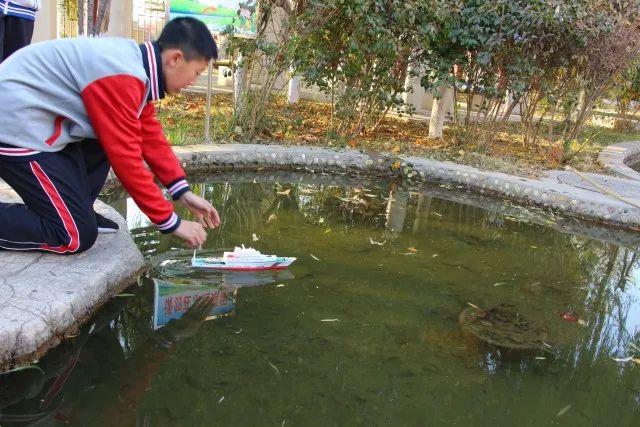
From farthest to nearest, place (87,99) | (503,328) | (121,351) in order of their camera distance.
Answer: (503,328), (121,351), (87,99)

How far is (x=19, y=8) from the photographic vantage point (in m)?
3.84

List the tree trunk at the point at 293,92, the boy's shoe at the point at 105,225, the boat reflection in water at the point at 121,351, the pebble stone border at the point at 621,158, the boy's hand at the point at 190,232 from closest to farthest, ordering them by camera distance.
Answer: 1. the boat reflection in water at the point at 121,351
2. the boy's hand at the point at 190,232
3. the boy's shoe at the point at 105,225
4. the pebble stone border at the point at 621,158
5. the tree trunk at the point at 293,92

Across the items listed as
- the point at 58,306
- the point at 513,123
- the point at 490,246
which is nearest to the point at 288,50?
the point at 490,246

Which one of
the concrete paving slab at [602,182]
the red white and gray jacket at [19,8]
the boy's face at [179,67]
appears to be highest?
the red white and gray jacket at [19,8]

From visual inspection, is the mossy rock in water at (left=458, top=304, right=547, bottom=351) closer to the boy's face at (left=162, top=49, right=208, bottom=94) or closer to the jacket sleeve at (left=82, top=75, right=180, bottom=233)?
the jacket sleeve at (left=82, top=75, right=180, bottom=233)

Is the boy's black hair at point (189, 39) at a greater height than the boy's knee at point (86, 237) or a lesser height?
greater

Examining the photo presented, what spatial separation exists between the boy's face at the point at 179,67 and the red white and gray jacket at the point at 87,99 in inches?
1.2

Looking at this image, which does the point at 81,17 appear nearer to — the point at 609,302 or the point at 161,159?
the point at 161,159

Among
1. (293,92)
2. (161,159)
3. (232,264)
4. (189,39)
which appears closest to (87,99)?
(189,39)

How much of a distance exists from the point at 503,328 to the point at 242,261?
139cm

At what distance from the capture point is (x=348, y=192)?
561 centimetres

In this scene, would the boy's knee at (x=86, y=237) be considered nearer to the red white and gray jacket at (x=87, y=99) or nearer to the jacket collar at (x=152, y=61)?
the red white and gray jacket at (x=87, y=99)

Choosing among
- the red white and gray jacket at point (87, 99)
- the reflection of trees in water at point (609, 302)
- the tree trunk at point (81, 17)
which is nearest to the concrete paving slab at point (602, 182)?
the reflection of trees in water at point (609, 302)

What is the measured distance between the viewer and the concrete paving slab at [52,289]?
2234 millimetres
